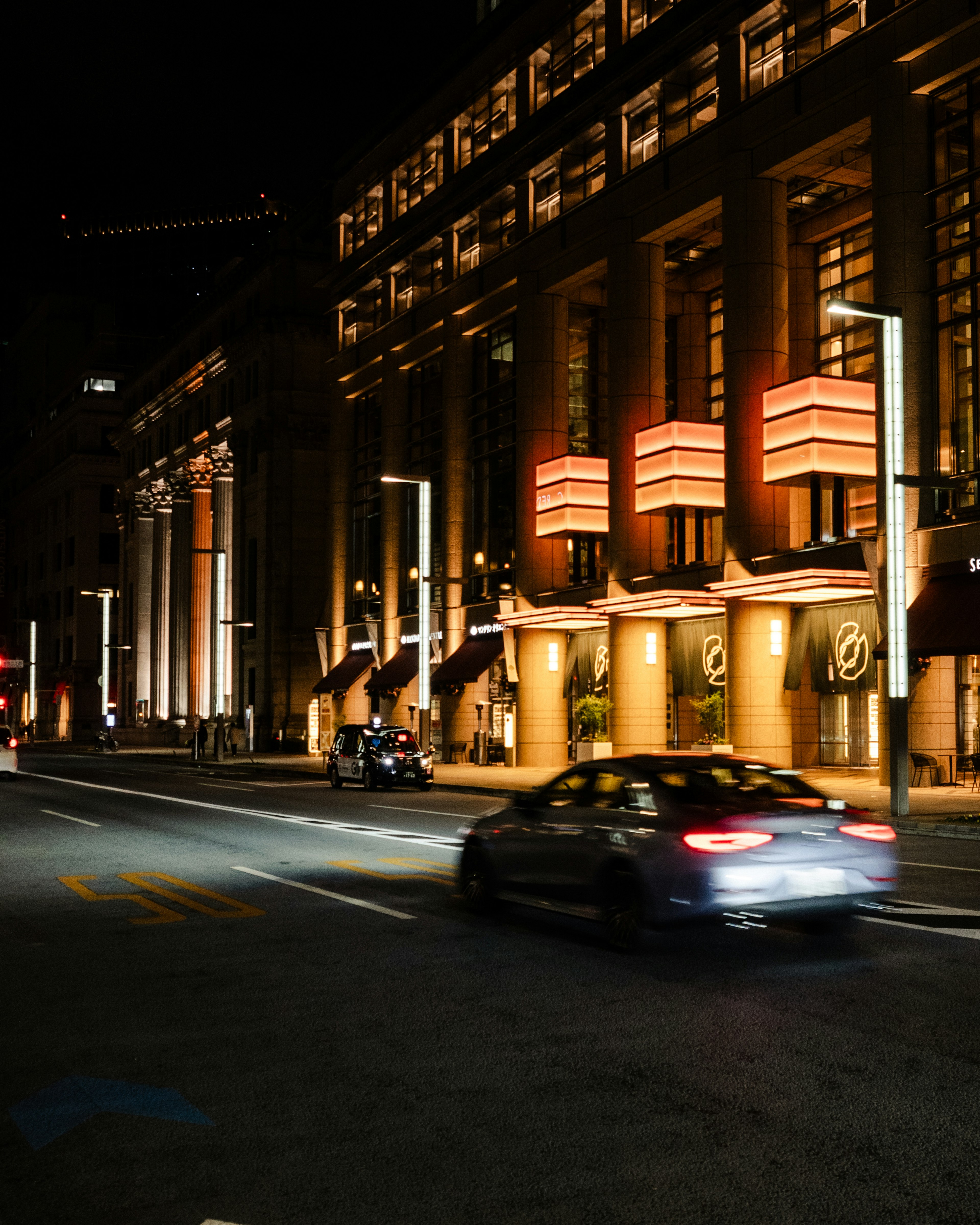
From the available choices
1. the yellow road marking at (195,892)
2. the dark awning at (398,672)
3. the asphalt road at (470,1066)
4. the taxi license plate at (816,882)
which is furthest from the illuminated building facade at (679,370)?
the asphalt road at (470,1066)

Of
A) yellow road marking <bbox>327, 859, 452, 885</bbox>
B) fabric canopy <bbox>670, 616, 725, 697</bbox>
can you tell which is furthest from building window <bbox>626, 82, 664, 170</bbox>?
yellow road marking <bbox>327, 859, 452, 885</bbox>

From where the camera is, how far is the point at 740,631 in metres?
35.2

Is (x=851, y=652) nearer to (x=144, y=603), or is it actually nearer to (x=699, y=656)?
(x=699, y=656)

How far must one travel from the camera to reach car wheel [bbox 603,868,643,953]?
1005 centimetres

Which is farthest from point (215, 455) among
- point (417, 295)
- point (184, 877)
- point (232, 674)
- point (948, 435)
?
point (184, 877)

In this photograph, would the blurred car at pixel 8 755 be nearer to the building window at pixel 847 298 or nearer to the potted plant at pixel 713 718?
the potted plant at pixel 713 718

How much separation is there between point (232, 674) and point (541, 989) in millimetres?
67764

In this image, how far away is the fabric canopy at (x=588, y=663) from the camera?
4416cm

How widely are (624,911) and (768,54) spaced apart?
31.1 metres

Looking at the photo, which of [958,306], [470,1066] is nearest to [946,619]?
[958,306]

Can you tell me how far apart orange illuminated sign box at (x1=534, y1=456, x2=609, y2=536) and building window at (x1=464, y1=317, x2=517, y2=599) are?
14.1 ft

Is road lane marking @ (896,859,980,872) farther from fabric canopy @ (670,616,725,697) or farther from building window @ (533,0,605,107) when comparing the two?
building window @ (533,0,605,107)

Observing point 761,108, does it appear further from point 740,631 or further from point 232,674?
point 232,674

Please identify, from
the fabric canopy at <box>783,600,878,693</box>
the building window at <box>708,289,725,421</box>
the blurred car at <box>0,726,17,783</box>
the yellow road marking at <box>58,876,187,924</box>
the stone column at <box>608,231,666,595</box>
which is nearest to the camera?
the yellow road marking at <box>58,876,187,924</box>
